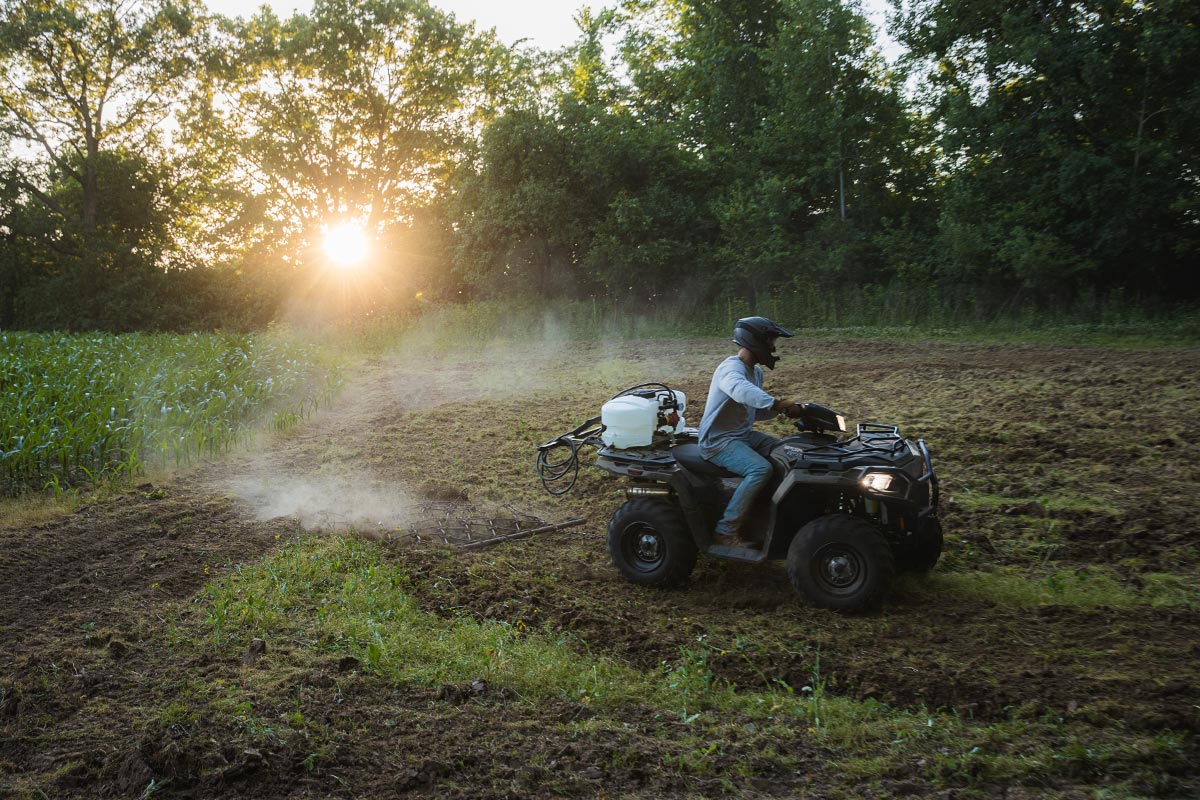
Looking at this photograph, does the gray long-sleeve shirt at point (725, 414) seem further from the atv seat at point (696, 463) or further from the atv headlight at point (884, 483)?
the atv headlight at point (884, 483)

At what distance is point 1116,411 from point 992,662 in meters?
6.51

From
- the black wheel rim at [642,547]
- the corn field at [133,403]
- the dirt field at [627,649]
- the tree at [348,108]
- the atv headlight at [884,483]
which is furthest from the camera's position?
the tree at [348,108]

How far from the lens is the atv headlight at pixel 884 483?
5.41 metres

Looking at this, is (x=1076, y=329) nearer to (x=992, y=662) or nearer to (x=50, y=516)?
(x=992, y=662)

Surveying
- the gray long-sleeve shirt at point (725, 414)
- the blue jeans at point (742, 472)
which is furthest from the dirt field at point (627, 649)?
the gray long-sleeve shirt at point (725, 414)

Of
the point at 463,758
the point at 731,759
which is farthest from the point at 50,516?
Result: the point at 731,759

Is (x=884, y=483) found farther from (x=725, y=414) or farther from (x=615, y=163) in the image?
(x=615, y=163)

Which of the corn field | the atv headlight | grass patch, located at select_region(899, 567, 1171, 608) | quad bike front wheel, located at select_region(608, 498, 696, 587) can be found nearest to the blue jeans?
quad bike front wheel, located at select_region(608, 498, 696, 587)

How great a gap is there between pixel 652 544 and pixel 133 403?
8.56m

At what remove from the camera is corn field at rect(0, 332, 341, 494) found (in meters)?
9.48

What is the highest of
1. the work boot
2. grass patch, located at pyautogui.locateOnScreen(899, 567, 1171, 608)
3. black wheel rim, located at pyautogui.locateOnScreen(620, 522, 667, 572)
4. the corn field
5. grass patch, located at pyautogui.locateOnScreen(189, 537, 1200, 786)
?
the corn field

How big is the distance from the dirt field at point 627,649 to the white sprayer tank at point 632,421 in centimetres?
103

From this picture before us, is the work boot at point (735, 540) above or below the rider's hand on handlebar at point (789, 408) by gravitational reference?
below

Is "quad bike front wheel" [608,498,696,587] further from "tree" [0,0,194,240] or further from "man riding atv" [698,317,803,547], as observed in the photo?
"tree" [0,0,194,240]
